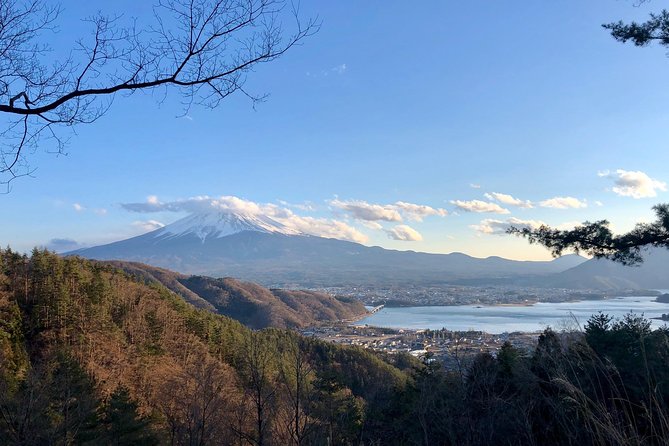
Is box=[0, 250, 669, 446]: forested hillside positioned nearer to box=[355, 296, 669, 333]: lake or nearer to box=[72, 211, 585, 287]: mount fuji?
box=[355, 296, 669, 333]: lake

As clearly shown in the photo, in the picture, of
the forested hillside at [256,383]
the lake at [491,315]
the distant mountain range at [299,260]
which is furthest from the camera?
the distant mountain range at [299,260]

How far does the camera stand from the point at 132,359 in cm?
1764

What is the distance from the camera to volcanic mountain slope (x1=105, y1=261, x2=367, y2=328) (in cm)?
5403

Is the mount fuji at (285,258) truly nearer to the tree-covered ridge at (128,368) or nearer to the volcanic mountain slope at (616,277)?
the volcanic mountain slope at (616,277)

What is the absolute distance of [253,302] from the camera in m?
57.4

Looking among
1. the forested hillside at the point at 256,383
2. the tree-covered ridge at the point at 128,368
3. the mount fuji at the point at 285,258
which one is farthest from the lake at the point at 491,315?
the mount fuji at the point at 285,258

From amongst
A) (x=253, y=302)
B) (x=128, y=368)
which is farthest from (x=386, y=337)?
(x=128, y=368)

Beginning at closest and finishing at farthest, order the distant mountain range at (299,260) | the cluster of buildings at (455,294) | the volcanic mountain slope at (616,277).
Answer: the volcanic mountain slope at (616,277) < the cluster of buildings at (455,294) < the distant mountain range at (299,260)

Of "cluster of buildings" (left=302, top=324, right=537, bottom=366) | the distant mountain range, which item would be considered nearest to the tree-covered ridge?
"cluster of buildings" (left=302, top=324, right=537, bottom=366)

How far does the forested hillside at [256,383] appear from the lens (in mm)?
2381

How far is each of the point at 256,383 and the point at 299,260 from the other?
162265 millimetres

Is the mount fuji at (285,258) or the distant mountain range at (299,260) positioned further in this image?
the mount fuji at (285,258)

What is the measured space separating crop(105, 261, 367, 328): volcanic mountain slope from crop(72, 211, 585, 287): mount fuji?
4660 centimetres

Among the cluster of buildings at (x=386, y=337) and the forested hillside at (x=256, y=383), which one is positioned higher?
the forested hillside at (x=256, y=383)
